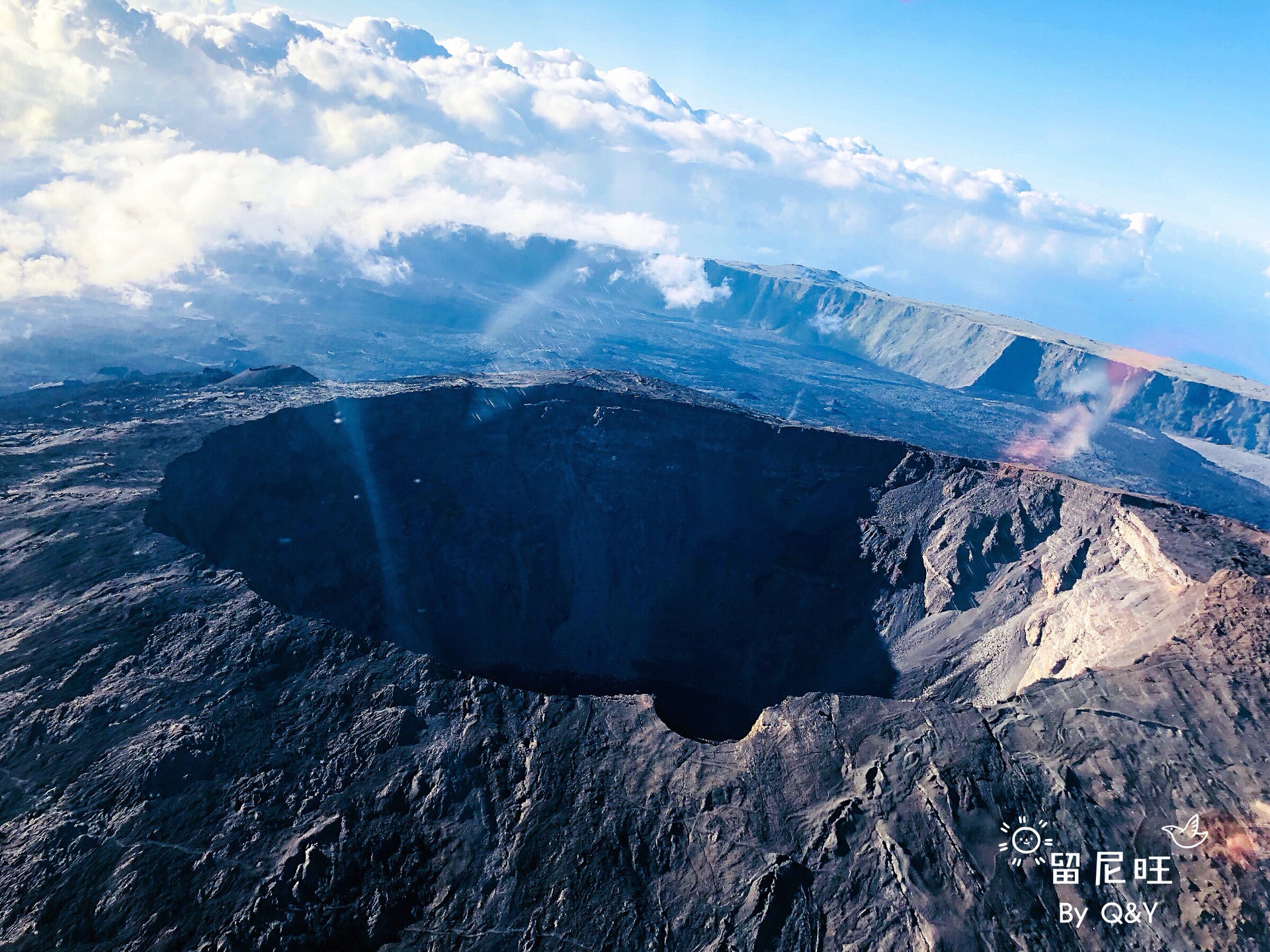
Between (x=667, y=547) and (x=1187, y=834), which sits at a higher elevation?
(x=1187, y=834)

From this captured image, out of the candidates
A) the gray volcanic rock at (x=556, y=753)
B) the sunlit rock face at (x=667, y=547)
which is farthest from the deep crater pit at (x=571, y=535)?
the gray volcanic rock at (x=556, y=753)

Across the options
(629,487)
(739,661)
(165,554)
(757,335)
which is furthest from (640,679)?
(757,335)

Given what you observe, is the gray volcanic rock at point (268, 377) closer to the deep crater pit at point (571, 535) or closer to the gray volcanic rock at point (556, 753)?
the deep crater pit at point (571, 535)

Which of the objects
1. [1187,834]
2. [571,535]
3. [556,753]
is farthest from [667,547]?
[1187,834]

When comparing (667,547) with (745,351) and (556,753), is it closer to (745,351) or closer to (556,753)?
(556,753)

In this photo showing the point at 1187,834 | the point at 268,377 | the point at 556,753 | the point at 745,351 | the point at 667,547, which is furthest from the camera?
the point at 745,351

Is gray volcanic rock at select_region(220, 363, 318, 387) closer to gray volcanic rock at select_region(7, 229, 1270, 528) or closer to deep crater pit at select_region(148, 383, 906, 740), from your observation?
deep crater pit at select_region(148, 383, 906, 740)
